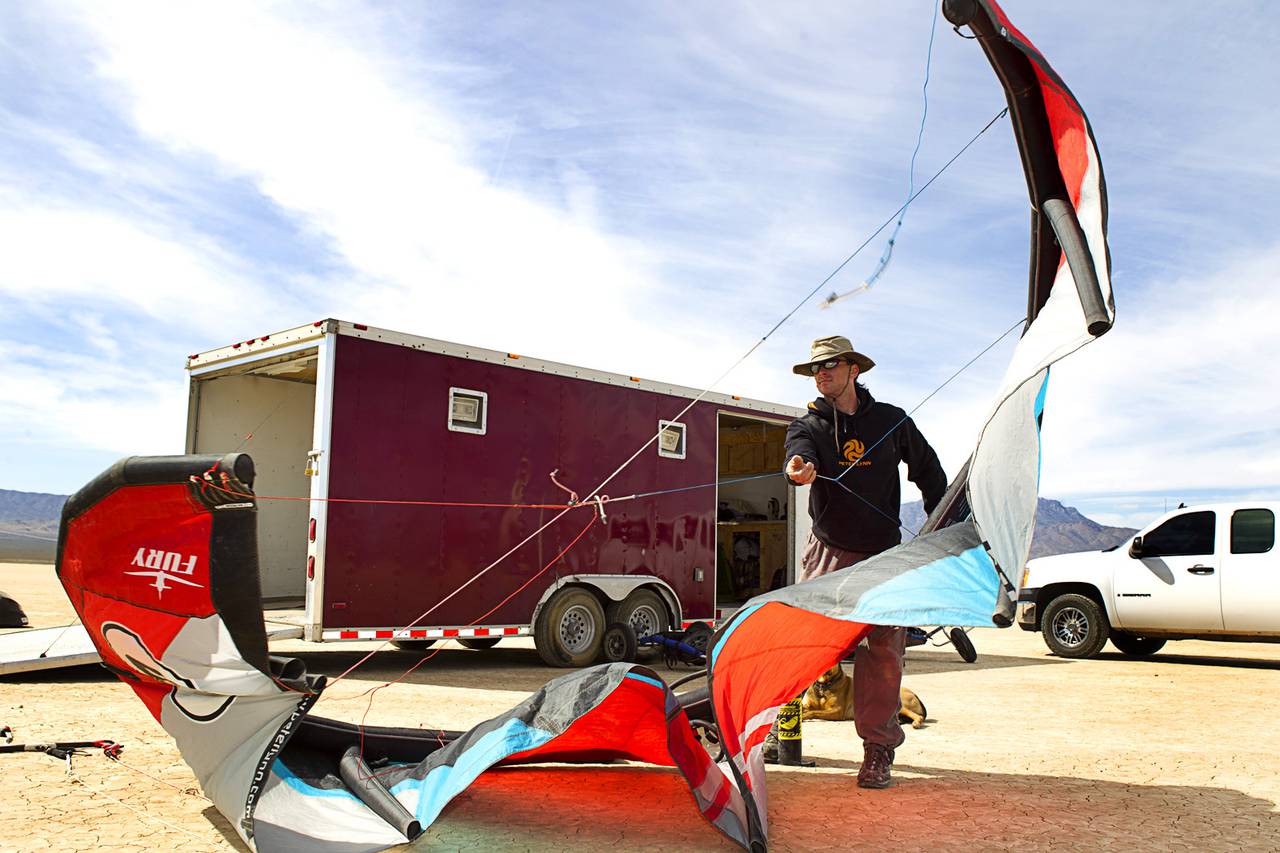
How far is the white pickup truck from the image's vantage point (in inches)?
423

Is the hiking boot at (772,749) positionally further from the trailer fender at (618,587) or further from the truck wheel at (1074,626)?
the truck wheel at (1074,626)

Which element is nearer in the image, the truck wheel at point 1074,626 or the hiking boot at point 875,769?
the hiking boot at point 875,769

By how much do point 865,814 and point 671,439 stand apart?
701 cm

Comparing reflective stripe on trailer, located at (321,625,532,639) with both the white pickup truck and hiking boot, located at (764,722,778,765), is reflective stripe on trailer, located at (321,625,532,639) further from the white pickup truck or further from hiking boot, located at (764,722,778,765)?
the white pickup truck

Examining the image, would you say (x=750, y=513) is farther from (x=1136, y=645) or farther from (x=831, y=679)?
(x=831, y=679)

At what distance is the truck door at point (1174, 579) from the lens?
10938 millimetres

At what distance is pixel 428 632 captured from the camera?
28.8 feet

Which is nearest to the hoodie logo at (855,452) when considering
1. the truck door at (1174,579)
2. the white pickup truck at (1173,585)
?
the white pickup truck at (1173,585)

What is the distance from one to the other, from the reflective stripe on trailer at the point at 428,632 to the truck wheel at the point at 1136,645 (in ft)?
24.3

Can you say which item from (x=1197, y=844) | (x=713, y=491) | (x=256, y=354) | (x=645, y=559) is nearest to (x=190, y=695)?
(x=1197, y=844)

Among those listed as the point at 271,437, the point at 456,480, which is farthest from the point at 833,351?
the point at 271,437

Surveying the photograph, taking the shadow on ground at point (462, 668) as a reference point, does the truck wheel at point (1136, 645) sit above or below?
above

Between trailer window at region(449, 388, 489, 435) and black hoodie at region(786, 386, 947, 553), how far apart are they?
4.64 m

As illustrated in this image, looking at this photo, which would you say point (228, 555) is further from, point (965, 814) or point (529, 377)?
point (529, 377)
